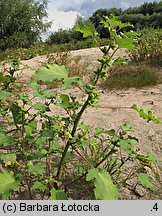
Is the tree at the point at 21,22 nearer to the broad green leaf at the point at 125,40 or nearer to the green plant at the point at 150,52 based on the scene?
the green plant at the point at 150,52

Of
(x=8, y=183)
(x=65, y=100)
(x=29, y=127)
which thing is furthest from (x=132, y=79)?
(x=8, y=183)

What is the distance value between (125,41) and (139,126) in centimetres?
217

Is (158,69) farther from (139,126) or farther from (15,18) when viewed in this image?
(15,18)

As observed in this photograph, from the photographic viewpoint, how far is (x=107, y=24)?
1312mm

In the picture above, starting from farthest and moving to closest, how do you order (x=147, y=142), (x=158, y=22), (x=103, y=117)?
1. (x=158, y=22)
2. (x=103, y=117)
3. (x=147, y=142)

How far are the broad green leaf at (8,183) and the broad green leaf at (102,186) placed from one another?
43 centimetres

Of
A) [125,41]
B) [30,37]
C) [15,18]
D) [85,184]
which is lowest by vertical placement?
[85,184]

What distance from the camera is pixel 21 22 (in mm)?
17312

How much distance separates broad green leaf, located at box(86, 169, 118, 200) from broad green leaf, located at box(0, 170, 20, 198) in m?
0.43

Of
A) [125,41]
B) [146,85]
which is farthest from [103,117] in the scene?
[125,41]

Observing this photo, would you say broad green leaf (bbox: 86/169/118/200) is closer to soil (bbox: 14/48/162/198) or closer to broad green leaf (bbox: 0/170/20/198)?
broad green leaf (bbox: 0/170/20/198)

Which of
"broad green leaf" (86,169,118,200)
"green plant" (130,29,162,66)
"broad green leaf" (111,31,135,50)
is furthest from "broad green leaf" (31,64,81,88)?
"green plant" (130,29,162,66)

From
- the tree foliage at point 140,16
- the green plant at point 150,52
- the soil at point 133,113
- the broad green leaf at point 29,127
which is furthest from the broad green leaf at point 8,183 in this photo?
the tree foliage at point 140,16

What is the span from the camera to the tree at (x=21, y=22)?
656 inches
